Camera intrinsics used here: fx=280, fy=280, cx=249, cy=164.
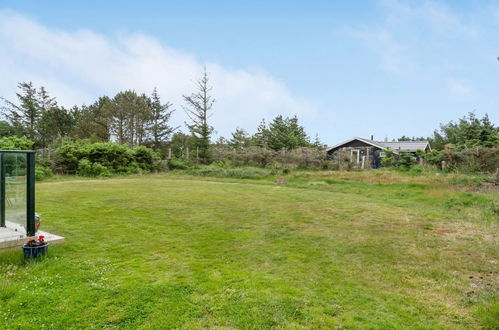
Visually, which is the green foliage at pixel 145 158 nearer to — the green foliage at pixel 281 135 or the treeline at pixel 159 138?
the treeline at pixel 159 138

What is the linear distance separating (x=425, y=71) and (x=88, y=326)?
55.4 ft

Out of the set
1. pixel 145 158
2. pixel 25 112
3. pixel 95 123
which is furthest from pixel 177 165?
pixel 25 112

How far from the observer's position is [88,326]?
7.84 ft

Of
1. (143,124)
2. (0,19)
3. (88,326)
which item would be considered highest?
(0,19)

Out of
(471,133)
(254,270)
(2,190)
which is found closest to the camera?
(254,270)

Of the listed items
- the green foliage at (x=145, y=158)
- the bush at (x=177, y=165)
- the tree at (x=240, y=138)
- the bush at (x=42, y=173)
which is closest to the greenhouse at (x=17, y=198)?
the bush at (x=42, y=173)

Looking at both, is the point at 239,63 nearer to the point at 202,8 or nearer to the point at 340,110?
the point at 202,8

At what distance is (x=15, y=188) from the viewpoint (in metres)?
4.42

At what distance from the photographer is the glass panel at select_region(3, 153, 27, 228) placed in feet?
14.1

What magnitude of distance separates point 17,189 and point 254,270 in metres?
3.88

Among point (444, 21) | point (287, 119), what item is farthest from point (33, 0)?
point (287, 119)

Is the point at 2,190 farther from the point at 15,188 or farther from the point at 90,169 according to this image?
the point at 90,169

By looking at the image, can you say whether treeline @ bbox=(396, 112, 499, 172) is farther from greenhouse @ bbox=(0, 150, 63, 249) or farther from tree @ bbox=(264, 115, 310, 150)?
greenhouse @ bbox=(0, 150, 63, 249)

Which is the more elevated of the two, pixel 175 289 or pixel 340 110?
pixel 340 110
